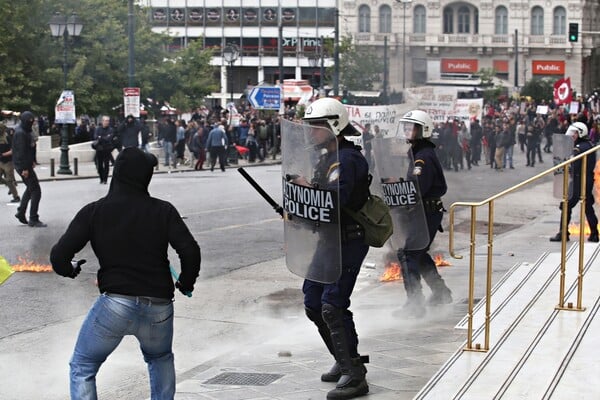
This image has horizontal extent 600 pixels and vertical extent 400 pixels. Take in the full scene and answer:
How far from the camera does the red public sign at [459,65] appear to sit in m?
56.0

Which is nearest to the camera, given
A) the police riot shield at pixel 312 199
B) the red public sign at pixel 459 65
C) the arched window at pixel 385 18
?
the police riot shield at pixel 312 199

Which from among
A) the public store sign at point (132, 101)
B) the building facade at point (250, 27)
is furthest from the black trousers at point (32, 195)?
the building facade at point (250, 27)

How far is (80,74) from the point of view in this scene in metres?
44.6

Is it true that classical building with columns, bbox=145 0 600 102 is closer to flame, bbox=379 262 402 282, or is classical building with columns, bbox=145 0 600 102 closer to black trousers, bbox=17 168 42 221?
black trousers, bbox=17 168 42 221

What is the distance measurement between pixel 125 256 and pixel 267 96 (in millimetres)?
38043

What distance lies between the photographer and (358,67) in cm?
4966

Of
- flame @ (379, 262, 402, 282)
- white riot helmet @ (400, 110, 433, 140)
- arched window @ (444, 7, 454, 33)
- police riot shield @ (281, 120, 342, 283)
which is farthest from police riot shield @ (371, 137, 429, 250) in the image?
arched window @ (444, 7, 454, 33)

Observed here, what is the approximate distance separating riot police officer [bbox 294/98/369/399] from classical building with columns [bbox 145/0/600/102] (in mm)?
35381

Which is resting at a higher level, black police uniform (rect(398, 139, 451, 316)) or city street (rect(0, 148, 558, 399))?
black police uniform (rect(398, 139, 451, 316))

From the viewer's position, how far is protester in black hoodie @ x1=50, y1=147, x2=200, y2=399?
5668 mm

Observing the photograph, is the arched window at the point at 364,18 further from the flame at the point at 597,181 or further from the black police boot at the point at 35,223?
the flame at the point at 597,181

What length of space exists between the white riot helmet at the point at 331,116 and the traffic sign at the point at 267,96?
3640 centimetres

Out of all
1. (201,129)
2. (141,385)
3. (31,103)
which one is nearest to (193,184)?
(201,129)

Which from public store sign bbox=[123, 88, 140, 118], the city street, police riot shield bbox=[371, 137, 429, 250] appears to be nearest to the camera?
the city street
